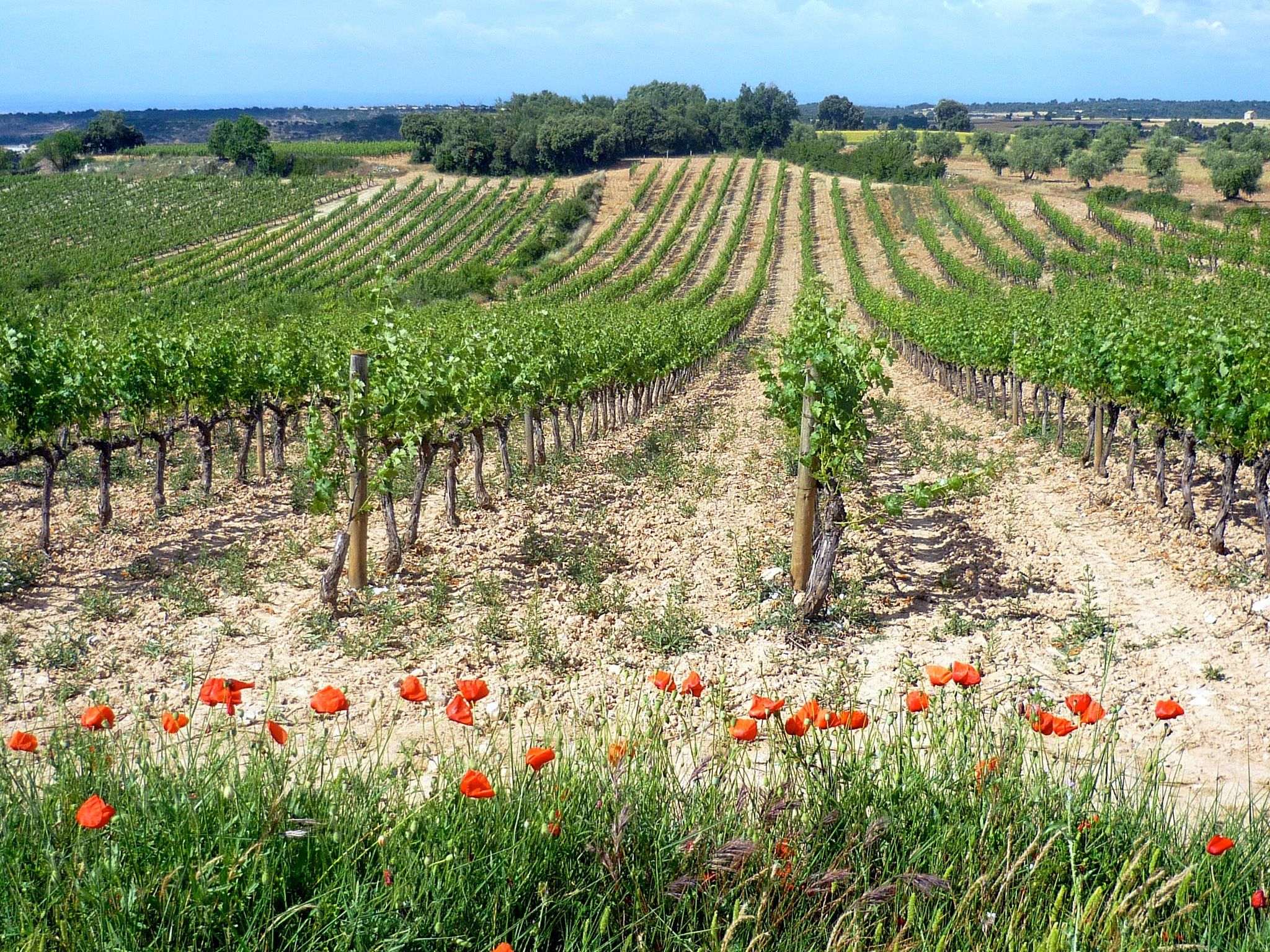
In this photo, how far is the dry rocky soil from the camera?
584cm

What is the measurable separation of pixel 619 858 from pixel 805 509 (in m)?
5.44

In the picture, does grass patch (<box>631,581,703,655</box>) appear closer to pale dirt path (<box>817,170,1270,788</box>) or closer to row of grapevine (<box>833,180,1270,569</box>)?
pale dirt path (<box>817,170,1270,788</box>)

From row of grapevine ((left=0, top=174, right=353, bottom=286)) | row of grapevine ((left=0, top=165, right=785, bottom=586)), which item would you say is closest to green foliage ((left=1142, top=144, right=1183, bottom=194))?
row of grapevine ((left=0, top=165, right=785, bottom=586))

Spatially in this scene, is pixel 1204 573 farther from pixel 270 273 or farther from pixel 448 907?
pixel 270 273

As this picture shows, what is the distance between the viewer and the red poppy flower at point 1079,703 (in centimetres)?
283

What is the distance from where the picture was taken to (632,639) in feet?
22.8

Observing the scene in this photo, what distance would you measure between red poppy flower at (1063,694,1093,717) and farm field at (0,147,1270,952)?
0.48 ft

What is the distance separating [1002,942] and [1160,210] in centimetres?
5736

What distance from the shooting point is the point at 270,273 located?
169ft

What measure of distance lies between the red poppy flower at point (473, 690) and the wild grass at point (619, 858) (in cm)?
27

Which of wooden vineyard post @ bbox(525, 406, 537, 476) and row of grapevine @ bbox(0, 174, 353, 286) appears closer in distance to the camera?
wooden vineyard post @ bbox(525, 406, 537, 476)

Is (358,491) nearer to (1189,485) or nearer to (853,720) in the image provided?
(853,720)

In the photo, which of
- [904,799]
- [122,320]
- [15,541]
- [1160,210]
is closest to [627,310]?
[122,320]

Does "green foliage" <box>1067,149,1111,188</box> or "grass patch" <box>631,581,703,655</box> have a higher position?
"green foliage" <box>1067,149,1111,188</box>
